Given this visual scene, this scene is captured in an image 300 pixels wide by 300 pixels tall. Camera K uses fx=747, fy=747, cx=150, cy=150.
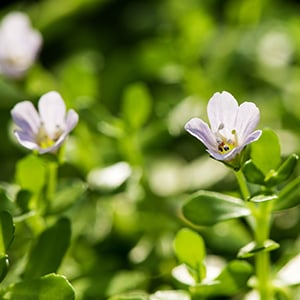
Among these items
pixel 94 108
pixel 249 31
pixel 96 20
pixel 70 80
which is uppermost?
pixel 96 20

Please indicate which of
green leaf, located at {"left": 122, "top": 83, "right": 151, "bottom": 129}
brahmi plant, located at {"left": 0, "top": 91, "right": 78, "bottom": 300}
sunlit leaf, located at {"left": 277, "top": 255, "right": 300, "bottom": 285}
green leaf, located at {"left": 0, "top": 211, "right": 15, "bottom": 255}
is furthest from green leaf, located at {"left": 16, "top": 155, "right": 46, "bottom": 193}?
sunlit leaf, located at {"left": 277, "top": 255, "right": 300, "bottom": 285}

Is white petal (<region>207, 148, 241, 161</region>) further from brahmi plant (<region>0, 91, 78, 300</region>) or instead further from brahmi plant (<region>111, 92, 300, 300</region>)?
brahmi plant (<region>0, 91, 78, 300</region>)

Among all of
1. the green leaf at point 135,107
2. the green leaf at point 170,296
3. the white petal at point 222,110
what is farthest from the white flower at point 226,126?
the green leaf at point 135,107

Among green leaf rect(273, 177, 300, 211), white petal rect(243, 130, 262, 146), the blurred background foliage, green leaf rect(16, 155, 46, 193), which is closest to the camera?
white petal rect(243, 130, 262, 146)

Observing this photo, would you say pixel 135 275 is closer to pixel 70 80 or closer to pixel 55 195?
pixel 55 195

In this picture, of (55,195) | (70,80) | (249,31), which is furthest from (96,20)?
(55,195)

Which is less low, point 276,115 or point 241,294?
point 276,115
